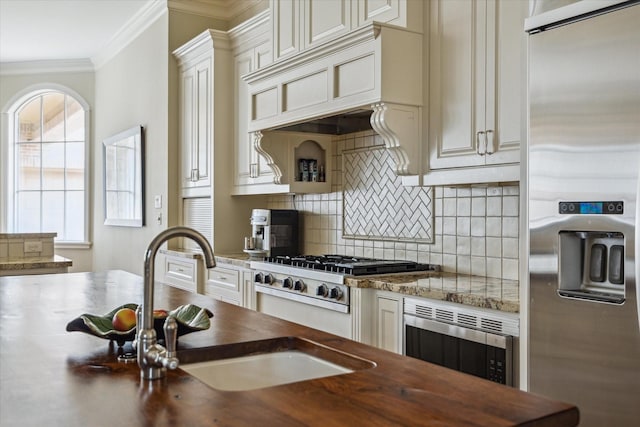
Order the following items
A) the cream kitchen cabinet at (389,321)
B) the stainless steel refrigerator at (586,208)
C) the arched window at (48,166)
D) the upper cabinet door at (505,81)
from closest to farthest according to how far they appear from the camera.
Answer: the stainless steel refrigerator at (586,208) < the upper cabinet door at (505,81) < the cream kitchen cabinet at (389,321) < the arched window at (48,166)

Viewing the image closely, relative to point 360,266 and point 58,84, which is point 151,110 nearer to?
point 58,84

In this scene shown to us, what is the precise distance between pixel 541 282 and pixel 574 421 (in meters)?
0.91

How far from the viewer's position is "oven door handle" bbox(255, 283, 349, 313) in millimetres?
2911

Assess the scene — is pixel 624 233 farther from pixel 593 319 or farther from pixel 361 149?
pixel 361 149

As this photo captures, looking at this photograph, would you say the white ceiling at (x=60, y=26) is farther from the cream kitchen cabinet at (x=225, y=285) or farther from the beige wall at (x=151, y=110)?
the cream kitchen cabinet at (x=225, y=285)

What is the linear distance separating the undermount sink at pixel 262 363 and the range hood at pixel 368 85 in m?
1.44

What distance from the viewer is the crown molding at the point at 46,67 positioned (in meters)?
7.50

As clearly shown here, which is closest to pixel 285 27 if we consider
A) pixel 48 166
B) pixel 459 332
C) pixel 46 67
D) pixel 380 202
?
pixel 380 202

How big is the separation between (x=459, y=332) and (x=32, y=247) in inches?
148

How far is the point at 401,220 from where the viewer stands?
3.41 metres

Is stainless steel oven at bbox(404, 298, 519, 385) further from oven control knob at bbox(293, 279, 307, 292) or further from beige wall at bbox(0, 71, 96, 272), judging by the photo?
beige wall at bbox(0, 71, 96, 272)

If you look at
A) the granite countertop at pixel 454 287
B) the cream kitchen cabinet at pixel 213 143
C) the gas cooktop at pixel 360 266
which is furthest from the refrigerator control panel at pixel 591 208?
the cream kitchen cabinet at pixel 213 143

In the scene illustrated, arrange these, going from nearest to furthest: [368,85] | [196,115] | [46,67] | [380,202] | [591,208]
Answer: [591,208] → [368,85] → [380,202] → [196,115] → [46,67]

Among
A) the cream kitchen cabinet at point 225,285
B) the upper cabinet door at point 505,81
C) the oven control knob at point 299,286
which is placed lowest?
the cream kitchen cabinet at point 225,285
